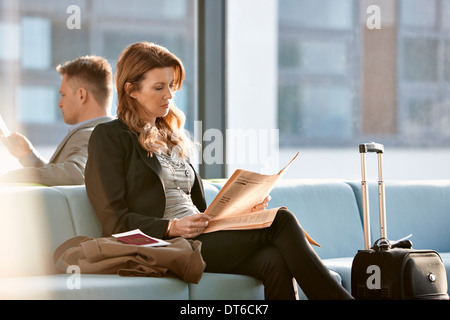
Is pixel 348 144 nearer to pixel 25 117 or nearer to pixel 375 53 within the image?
pixel 375 53

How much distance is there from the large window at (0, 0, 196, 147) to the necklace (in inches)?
58.8

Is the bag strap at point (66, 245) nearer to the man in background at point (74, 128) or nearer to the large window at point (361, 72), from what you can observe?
the man in background at point (74, 128)

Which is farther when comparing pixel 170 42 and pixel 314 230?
pixel 170 42

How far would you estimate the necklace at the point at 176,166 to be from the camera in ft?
8.30

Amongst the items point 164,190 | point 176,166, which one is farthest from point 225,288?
point 176,166

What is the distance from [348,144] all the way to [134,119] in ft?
11.5

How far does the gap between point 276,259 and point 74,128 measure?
3.34ft

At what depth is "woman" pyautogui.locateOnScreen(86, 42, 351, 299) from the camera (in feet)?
7.37

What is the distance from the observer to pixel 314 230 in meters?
3.06

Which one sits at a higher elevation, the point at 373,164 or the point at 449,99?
the point at 449,99

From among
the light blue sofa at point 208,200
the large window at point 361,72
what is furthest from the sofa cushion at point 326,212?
the large window at point 361,72

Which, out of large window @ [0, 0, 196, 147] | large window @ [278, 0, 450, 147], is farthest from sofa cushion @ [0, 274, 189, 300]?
large window @ [278, 0, 450, 147]
